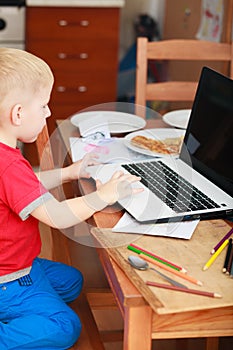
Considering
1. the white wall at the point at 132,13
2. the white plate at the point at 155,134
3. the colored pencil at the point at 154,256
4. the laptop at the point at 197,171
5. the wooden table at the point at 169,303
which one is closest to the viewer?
the wooden table at the point at 169,303

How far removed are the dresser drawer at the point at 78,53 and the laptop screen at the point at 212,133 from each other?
2.36m

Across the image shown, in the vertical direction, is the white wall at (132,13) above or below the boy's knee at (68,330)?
above

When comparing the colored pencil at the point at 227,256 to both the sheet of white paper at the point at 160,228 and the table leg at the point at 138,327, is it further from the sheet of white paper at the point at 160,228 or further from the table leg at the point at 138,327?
the table leg at the point at 138,327

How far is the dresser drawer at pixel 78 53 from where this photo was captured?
418 centimetres

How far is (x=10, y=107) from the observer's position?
63.1 inches

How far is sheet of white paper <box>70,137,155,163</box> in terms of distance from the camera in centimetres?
203

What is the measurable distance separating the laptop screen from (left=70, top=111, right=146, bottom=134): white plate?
328 millimetres

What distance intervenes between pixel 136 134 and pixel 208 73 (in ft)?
1.24

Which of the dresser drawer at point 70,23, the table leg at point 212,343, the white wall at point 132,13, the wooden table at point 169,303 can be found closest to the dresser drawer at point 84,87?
the dresser drawer at point 70,23

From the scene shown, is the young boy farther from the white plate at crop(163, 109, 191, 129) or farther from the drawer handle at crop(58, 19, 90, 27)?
the drawer handle at crop(58, 19, 90, 27)

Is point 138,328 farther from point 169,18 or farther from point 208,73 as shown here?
point 169,18

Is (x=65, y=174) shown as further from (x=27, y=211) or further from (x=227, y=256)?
(x=227, y=256)

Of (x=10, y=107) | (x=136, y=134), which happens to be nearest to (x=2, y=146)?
(x=10, y=107)

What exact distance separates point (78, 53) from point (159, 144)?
224 centimetres
